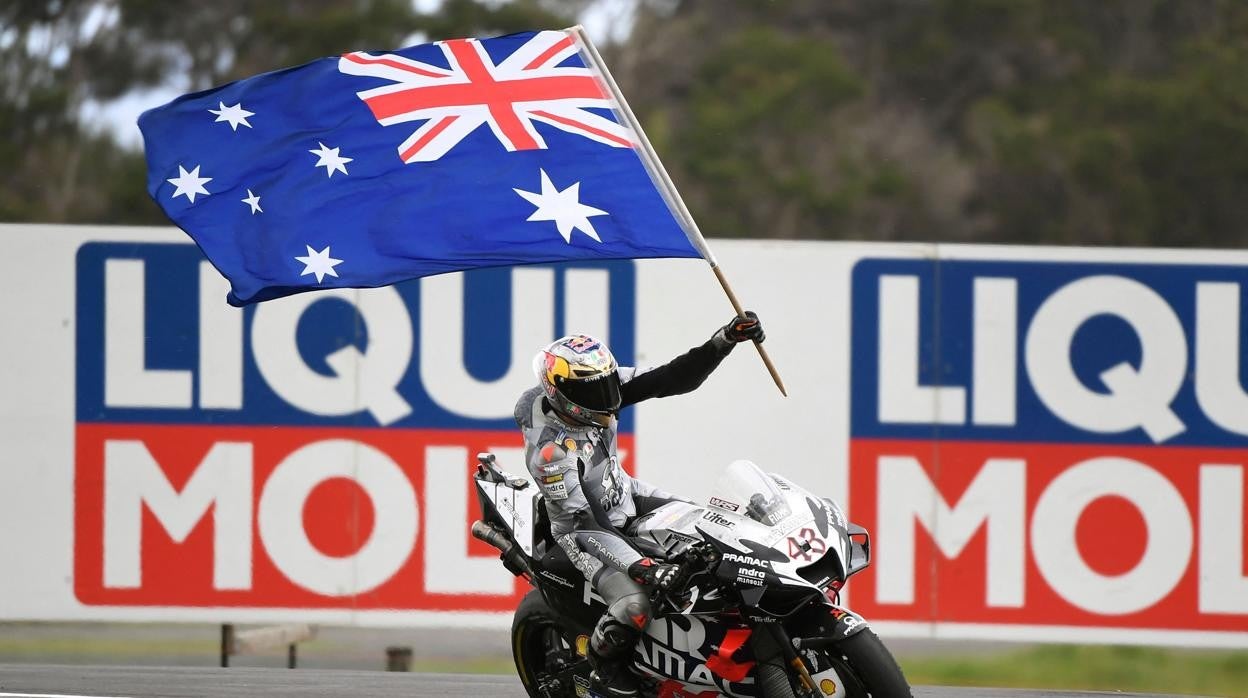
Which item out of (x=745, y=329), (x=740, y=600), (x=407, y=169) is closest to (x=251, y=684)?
(x=407, y=169)

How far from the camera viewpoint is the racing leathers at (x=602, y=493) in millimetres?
6988

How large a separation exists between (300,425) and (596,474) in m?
3.38

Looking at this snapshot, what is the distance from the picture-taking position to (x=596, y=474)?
23.8ft

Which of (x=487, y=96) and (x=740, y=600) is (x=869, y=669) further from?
(x=487, y=96)

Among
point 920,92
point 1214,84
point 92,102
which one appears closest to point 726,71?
point 920,92

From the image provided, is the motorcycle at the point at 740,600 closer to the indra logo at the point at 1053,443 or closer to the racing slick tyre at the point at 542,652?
the racing slick tyre at the point at 542,652

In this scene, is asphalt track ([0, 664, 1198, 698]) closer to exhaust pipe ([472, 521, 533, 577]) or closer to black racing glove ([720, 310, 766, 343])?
exhaust pipe ([472, 521, 533, 577])

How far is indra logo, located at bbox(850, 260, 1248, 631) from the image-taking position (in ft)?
32.2

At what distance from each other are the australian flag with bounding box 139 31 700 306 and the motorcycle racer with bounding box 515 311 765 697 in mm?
419

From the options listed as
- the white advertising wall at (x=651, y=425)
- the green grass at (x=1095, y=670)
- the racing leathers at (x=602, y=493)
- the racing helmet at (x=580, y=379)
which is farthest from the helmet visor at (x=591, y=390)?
the green grass at (x=1095, y=670)

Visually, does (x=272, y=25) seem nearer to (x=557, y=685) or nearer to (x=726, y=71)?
(x=726, y=71)

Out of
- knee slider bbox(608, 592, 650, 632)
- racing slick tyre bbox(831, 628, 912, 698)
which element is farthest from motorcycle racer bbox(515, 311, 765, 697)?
racing slick tyre bbox(831, 628, 912, 698)

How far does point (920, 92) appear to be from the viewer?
110 feet

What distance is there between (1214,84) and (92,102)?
765 inches
